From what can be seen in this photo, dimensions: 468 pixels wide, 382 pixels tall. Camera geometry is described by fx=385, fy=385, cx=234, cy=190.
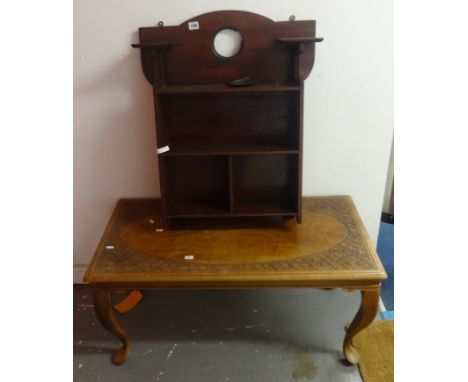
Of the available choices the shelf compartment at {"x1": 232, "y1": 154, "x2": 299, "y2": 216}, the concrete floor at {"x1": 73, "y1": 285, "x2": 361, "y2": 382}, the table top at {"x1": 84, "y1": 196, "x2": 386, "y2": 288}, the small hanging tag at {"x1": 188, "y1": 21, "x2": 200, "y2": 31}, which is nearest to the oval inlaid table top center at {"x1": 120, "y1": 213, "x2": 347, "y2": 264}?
the table top at {"x1": 84, "y1": 196, "x2": 386, "y2": 288}

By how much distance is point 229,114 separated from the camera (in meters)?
1.68

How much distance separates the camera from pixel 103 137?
5.97ft

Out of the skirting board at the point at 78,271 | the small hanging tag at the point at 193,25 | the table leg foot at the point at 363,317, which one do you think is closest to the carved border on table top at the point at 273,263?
the table leg foot at the point at 363,317

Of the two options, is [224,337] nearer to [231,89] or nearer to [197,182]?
[197,182]

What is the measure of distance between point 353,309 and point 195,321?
790mm

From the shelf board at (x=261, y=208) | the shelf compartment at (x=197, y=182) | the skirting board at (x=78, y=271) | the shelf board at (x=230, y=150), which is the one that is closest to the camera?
the shelf board at (x=230, y=150)

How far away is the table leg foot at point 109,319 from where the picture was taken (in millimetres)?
1476

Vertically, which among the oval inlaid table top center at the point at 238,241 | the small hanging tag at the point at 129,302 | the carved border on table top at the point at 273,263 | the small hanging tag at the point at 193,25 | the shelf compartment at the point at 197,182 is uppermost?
the small hanging tag at the point at 193,25

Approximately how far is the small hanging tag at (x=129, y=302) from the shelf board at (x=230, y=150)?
878 mm

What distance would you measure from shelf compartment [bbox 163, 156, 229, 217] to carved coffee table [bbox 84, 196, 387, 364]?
9 centimetres

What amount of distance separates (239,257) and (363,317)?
532 mm

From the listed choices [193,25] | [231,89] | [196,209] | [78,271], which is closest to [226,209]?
[196,209]

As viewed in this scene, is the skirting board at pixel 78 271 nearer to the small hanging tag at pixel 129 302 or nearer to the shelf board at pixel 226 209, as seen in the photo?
the small hanging tag at pixel 129 302

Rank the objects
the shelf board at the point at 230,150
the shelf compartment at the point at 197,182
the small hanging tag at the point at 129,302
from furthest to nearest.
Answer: the small hanging tag at the point at 129,302 < the shelf compartment at the point at 197,182 < the shelf board at the point at 230,150
